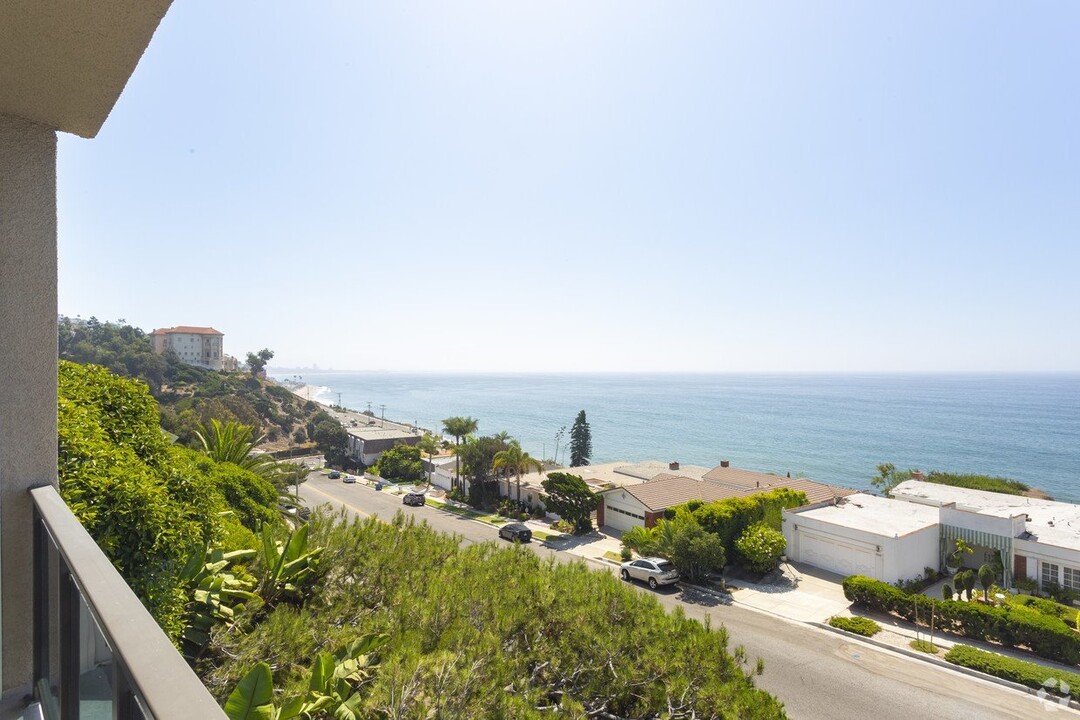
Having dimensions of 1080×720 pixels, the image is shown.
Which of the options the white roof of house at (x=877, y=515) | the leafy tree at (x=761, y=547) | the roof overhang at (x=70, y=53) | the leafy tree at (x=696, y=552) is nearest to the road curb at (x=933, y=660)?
the leafy tree at (x=696, y=552)

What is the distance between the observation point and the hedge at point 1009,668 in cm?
1276

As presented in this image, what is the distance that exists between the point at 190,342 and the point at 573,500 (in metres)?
111

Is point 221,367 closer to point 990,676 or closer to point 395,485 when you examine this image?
point 395,485

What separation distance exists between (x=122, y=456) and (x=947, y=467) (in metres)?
99.1

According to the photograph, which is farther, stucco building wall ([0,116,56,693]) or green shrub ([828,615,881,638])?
green shrub ([828,615,881,638])

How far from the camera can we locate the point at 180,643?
18.1 ft

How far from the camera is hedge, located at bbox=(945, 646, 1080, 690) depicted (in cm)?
1276

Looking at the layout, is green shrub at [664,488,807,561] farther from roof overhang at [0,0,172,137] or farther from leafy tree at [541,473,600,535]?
roof overhang at [0,0,172,137]

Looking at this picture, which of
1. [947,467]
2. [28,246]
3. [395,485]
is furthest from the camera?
[947,467]

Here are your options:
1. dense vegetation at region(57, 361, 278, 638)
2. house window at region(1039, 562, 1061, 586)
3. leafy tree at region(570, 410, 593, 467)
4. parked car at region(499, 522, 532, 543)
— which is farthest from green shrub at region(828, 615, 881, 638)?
leafy tree at region(570, 410, 593, 467)

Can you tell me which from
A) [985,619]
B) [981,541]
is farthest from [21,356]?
[981,541]

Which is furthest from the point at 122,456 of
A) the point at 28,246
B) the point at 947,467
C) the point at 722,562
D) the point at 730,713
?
the point at 947,467

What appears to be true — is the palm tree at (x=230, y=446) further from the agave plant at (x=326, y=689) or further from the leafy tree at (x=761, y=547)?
the leafy tree at (x=761, y=547)

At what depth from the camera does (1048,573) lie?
19.1m
